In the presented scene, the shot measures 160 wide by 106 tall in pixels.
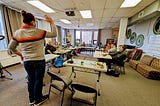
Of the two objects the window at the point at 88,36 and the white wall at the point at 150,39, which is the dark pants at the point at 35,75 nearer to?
the white wall at the point at 150,39

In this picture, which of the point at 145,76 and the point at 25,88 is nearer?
the point at 25,88

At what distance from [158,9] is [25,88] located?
488cm

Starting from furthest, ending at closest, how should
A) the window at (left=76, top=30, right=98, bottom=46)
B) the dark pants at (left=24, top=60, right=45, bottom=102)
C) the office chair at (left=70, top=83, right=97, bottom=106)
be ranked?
the window at (left=76, top=30, right=98, bottom=46) < the dark pants at (left=24, top=60, right=45, bottom=102) < the office chair at (left=70, top=83, right=97, bottom=106)

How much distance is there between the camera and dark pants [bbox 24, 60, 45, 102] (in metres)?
1.54

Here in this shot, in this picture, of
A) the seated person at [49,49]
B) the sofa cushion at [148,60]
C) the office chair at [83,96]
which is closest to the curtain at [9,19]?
the seated person at [49,49]

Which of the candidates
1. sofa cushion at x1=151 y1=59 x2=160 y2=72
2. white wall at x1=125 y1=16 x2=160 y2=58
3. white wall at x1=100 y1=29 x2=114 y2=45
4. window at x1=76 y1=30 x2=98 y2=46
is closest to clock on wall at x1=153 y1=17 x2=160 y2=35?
white wall at x1=125 y1=16 x2=160 y2=58

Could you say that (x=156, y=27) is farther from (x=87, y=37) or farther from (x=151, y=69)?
(x=87, y=37)

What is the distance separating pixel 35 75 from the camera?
5.31 feet

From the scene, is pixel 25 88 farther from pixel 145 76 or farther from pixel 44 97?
pixel 145 76

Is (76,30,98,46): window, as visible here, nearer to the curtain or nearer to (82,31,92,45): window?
(82,31,92,45): window

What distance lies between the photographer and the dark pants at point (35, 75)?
1.54 m

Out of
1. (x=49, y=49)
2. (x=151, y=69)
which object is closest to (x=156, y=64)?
(x=151, y=69)

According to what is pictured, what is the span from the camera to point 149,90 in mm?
2588

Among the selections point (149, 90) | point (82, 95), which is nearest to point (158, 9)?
point (149, 90)
